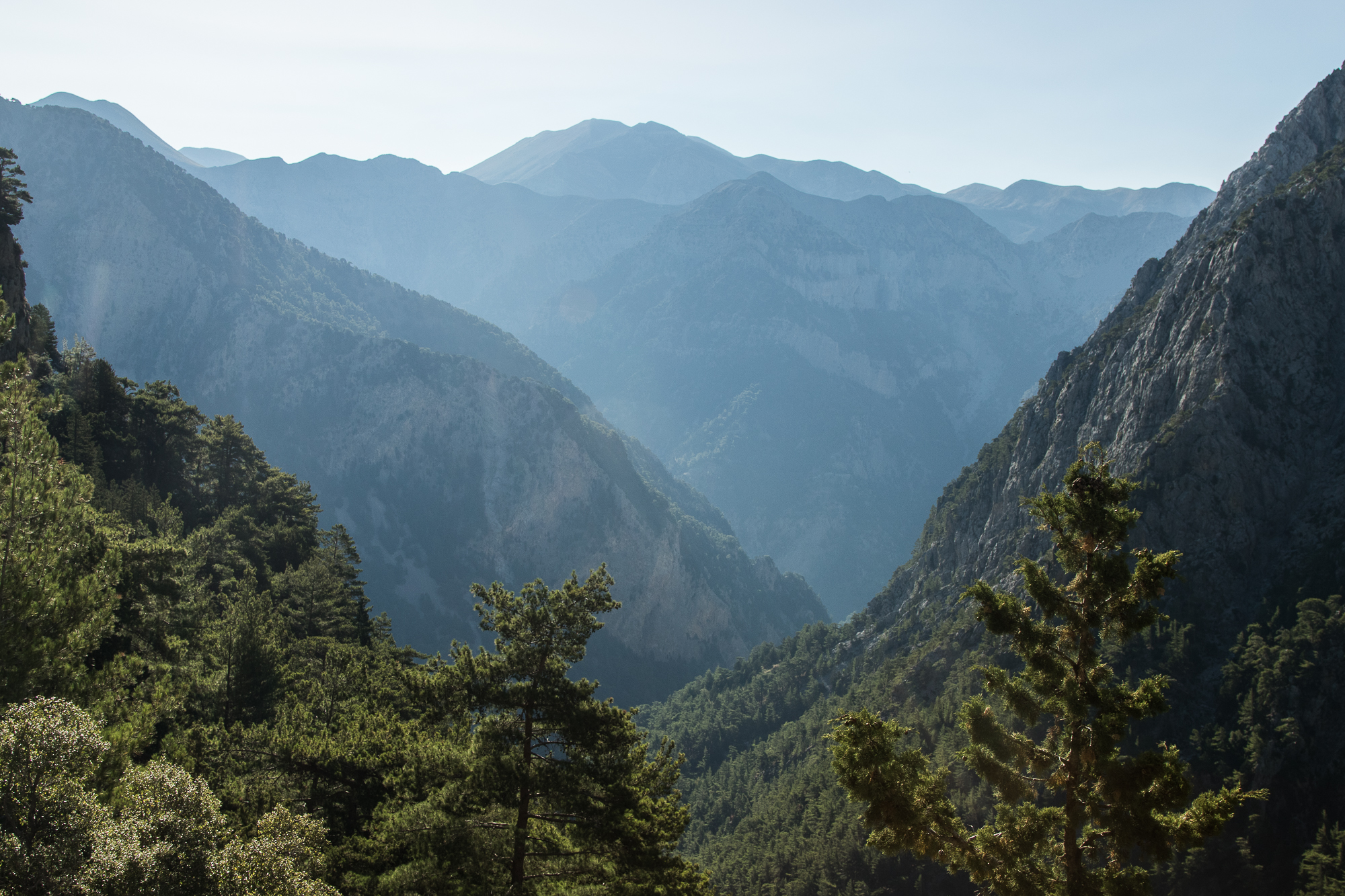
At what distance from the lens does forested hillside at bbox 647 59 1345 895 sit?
61.8 m

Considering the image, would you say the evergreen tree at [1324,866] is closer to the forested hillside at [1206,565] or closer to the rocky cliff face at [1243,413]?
the forested hillside at [1206,565]

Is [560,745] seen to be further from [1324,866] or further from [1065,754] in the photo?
[1324,866]

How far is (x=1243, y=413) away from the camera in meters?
79.8

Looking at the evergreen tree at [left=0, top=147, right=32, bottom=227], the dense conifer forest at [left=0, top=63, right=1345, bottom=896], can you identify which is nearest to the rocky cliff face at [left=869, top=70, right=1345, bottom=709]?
the dense conifer forest at [left=0, top=63, right=1345, bottom=896]

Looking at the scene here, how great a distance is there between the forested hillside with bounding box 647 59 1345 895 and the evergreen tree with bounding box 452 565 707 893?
43746 millimetres

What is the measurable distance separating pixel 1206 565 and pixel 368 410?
15006 cm

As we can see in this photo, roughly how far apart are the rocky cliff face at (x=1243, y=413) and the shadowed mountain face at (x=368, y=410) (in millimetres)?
89176

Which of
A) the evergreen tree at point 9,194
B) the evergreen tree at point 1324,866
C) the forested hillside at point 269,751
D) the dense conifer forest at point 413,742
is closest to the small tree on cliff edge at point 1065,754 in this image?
the dense conifer forest at point 413,742

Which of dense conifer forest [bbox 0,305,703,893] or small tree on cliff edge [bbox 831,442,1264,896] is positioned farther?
dense conifer forest [bbox 0,305,703,893]

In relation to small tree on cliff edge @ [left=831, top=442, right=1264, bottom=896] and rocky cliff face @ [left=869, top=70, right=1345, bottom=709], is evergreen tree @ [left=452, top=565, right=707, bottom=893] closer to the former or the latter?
small tree on cliff edge @ [left=831, top=442, right=1264, bottom=896]

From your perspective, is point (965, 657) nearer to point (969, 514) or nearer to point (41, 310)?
point (969, 514)

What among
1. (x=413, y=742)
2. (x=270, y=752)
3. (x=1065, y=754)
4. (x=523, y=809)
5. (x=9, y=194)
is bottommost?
(x=1065, y=754)

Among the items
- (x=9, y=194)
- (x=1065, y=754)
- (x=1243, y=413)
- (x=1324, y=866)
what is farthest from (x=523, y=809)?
(x=1243, y=413)

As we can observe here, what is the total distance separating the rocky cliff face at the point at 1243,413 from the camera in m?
75.1
